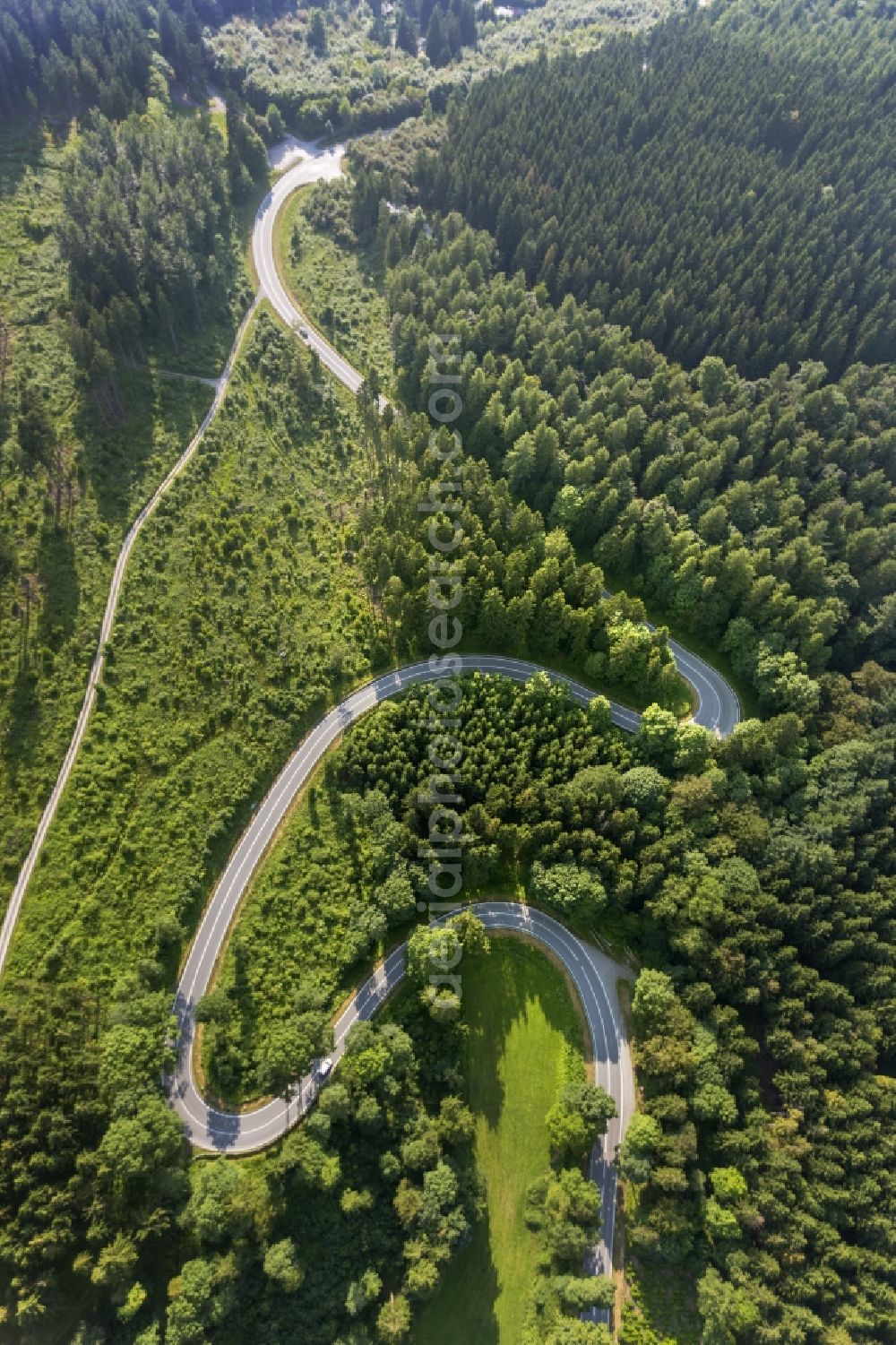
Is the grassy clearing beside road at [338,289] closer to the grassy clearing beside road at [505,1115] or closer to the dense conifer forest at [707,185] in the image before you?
the dense conifer forest at [707,185]

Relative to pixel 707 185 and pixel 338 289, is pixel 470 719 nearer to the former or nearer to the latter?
pixel 338 289

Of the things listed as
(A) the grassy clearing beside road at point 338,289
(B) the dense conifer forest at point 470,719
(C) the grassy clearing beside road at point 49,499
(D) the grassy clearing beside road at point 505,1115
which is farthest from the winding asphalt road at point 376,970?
(A) the grassy clearing beside road at point 338,289

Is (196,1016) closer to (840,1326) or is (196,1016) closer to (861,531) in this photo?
(840,1326)

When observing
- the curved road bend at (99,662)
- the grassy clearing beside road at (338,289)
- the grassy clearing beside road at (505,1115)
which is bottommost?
the grassy clearing beside road at (505,1115)

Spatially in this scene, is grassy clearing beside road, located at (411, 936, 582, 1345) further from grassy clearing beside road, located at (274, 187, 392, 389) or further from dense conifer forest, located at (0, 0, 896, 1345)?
grassy clearing beside road, located at (274, 187, 392, 389)

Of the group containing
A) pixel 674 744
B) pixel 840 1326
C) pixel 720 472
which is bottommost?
pixel 840 1326

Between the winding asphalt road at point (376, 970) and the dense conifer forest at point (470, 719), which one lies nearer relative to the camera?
the dense conifer forest at point (470, 719)

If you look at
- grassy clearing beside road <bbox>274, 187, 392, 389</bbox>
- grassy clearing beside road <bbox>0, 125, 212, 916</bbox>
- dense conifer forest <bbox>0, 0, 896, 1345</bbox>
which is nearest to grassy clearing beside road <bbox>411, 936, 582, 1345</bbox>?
dense conifer forest <bbox>0, 0, 896, 1345</bbox>

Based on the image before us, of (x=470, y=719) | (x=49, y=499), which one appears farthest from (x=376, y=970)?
(x=49, y=499)

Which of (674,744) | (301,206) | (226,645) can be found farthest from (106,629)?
(301,206)
